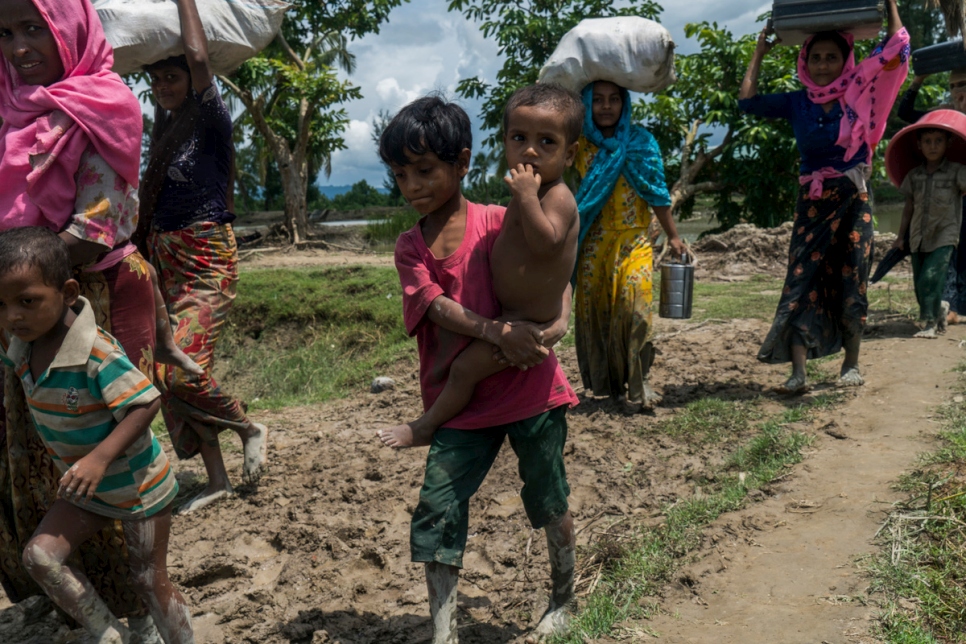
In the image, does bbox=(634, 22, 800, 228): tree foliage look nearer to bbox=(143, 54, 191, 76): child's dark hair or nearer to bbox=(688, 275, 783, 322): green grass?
bbox=(688, 275, 783, 322): green grass

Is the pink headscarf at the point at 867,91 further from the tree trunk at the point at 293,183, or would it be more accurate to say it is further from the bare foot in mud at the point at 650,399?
the tree trunk at the point at 293,183

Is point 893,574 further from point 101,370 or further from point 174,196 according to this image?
point 174,196

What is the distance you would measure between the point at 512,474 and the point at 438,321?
1.71 m

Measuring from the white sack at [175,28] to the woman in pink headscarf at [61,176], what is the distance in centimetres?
59

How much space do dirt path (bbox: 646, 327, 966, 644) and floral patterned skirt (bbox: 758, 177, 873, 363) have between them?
688mm

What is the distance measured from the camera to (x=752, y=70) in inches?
188

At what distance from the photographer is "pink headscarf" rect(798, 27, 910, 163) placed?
14.3ft

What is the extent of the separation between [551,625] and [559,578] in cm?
14

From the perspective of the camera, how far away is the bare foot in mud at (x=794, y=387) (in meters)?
4.68

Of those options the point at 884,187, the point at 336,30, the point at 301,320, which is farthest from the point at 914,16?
the point at 301,320

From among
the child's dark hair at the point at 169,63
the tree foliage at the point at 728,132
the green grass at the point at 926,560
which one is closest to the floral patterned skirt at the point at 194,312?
the child's dark hair at the point at 169,63

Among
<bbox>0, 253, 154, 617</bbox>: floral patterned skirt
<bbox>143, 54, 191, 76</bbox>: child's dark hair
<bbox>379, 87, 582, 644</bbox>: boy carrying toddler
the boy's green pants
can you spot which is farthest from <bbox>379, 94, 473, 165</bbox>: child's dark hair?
the boy's green pants

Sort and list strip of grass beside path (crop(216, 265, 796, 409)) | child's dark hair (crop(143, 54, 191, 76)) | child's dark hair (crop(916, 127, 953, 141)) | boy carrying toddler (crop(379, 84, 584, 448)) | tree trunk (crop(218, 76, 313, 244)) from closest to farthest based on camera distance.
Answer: boy carrying toddler (crop(379, 84, 584, 448)) < child's dark hair (crop(143, 54, 191, 76)) < child's dark hair (crop(916, 127, 953, 141)) < strip of grass beside path (crop(216, 265, 796, 409)) < tree trunk (crop(218, 76, 313, 244))

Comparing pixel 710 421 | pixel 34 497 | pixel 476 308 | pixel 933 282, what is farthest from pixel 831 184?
pixel 34 497
